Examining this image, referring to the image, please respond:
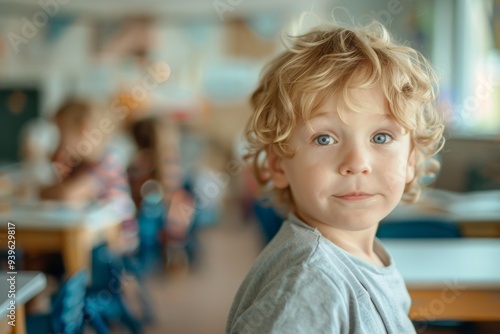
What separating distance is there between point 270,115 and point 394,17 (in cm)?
713

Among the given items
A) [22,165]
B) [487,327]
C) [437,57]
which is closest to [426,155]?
[487,327]

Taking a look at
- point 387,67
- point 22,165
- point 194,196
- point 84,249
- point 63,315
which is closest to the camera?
point 387,67

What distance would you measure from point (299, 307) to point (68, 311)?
47.3 inches

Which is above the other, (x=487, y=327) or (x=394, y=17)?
(x=394, y=17)

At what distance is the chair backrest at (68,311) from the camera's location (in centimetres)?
194

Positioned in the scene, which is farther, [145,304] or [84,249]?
[145,304]

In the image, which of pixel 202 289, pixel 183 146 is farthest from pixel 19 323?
pixel 183 146

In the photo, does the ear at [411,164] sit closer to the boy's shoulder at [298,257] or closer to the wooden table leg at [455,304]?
the boy's shoulder at [298,257]

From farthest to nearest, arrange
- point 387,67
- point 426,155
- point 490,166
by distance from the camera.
A: point 490,166, point 426,155, point 387,67

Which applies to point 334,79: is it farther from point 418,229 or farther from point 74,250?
point 74,250

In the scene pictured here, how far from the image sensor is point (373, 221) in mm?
1184

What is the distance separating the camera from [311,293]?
1.00 metres

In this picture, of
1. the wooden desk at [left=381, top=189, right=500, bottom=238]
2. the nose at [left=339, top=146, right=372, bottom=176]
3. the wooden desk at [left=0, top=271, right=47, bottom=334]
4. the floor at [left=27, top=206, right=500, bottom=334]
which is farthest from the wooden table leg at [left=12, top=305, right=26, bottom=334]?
the wooden desk at [left=381, top=189, right=500, bottom=238]

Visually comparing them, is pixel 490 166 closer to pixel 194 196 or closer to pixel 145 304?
pixel 145 304
